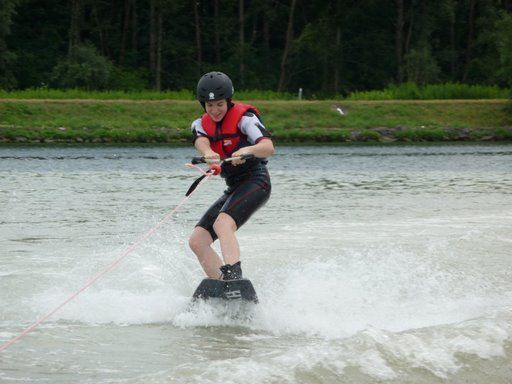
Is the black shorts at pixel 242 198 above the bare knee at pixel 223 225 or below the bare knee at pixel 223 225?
above

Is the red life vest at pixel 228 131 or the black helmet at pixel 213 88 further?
the red life vest at pixel 228 131

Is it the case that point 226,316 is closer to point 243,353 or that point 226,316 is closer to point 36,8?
point 243,353

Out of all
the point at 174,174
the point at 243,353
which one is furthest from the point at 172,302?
the point at 174,174

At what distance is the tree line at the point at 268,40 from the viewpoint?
4825cm

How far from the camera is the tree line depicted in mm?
48250

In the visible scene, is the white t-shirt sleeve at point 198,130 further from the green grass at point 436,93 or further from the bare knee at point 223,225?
the green grass at point 436,93

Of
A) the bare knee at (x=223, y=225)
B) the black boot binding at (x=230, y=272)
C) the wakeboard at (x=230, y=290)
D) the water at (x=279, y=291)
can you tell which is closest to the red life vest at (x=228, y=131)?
the bare knee at (x=223, y=225)

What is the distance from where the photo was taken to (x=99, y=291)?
26.3 feet

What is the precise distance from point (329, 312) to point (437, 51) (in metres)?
48.7

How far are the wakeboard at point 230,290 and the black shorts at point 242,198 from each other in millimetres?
515

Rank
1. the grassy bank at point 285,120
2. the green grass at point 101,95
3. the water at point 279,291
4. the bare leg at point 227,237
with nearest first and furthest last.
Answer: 1. the water at point 279,291
2. the bare leg at point 227,237
3. the grassy bank at point 285,120
4. the green grass at point 101,95

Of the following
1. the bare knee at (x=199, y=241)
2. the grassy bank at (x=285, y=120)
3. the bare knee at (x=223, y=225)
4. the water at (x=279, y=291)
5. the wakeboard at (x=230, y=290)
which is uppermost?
the bare knee at (x=223, y=225)

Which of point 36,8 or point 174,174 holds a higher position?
point 36,8

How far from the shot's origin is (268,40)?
54.5 meters
